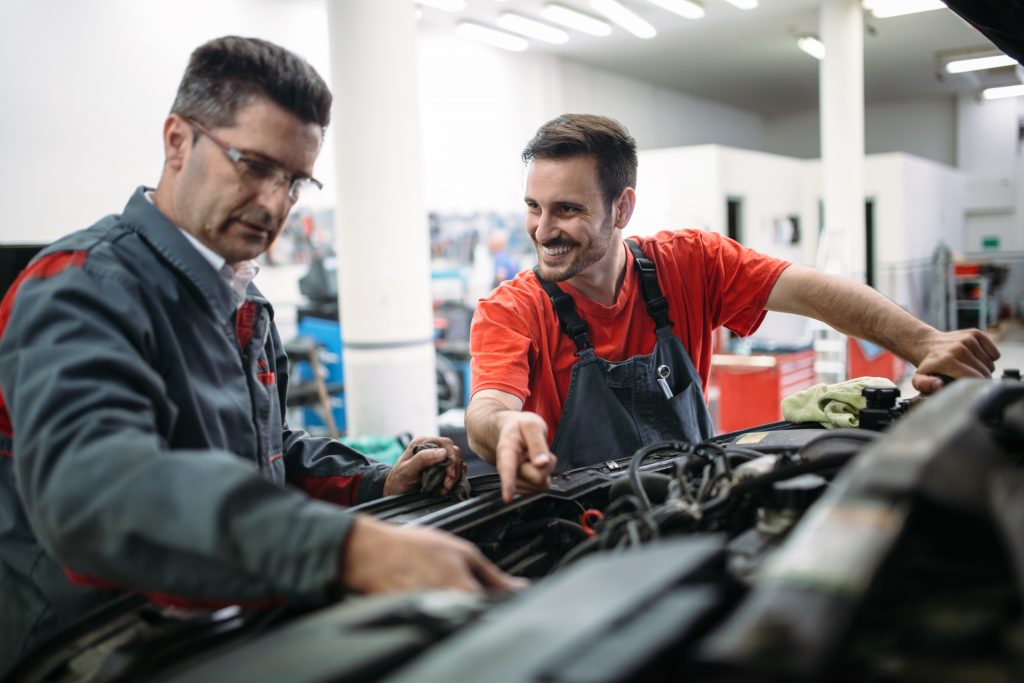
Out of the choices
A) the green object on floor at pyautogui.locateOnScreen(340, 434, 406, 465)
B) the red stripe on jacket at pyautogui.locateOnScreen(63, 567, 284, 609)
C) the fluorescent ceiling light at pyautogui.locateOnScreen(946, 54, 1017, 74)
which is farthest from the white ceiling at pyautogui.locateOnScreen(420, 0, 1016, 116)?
the red stripe on jacket at pyautogui.locateOnScreen(63, 567, 284, 609)

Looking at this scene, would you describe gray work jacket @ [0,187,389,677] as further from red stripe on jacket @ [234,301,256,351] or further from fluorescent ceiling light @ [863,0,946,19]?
fluorescent ceiling light @ [863,0,946,19]

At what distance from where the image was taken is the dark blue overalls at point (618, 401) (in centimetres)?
190

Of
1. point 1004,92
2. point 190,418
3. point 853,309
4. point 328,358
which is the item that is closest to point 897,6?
point 328,358

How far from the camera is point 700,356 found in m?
2.23

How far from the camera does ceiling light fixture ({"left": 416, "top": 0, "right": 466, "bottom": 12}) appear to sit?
6.82 m

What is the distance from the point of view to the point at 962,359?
63.6 inches

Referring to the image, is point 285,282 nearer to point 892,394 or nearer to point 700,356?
point 700,356

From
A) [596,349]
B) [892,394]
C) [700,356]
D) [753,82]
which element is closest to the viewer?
[892,394]

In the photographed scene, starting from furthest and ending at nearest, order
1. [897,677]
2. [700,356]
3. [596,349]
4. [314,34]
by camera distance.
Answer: [314,34] → [700,356] → [596,349] → [897,677]

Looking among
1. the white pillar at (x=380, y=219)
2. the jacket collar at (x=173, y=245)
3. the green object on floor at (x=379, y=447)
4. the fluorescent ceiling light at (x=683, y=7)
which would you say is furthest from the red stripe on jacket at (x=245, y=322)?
the fluorescent ceiling light at (x=683, y=7)

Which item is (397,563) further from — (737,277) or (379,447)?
(379,447)

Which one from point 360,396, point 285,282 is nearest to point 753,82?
point 285,282

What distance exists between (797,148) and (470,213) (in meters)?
8.89

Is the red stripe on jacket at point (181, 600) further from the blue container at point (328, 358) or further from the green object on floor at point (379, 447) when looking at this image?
the blue container at point (328, 358)
